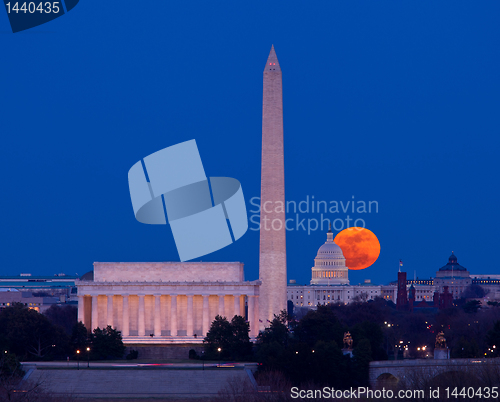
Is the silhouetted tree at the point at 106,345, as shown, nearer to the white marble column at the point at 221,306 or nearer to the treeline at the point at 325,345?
the treeline at the point at 325,345

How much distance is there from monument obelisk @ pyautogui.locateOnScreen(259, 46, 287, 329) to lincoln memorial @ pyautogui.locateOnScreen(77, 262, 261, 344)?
1.53 metres

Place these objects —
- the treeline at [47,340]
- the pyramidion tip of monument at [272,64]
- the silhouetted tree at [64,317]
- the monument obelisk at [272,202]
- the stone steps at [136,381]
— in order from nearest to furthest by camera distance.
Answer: the stone steps at [136,381]
the treeline at [47,340]
the monument obelisk at [272,202]
the pyramidion tip of monument at [272,64]
the silhouetted tree at [64,317]

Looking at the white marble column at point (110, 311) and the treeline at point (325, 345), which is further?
the white marble column at point (110, 311)

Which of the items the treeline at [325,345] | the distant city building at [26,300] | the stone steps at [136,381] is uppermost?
the distant city building at [26,300]

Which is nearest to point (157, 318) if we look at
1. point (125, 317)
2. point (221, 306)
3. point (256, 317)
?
point (125, 317)

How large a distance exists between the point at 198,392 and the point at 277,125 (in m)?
37.0

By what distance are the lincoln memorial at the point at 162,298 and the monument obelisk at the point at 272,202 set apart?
1.53 metres

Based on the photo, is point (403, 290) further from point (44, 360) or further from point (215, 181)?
point (44, 360)

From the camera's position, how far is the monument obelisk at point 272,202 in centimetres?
10294

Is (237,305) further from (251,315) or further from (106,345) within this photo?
(106,345)

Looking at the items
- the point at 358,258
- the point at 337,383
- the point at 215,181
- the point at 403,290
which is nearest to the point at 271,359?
the point at 337,383

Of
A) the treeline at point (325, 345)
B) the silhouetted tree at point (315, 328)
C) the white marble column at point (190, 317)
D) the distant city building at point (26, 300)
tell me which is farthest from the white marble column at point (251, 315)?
the distant city building at point (26, 300)

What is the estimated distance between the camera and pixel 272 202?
340 feet

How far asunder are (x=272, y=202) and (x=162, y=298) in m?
15.2
